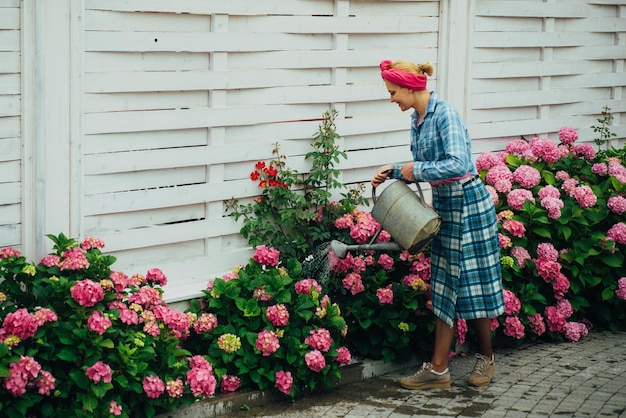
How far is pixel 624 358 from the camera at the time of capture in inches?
288

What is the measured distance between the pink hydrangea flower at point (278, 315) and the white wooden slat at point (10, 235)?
1421 mm

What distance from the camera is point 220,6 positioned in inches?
260

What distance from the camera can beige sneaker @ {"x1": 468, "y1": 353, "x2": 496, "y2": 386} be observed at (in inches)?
264

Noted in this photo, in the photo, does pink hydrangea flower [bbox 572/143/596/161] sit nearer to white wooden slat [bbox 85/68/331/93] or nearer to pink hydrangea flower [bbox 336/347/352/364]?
white wooden slat [bbox 85/68/331/93]

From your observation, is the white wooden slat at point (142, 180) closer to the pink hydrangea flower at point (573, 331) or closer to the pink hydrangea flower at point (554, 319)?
the pink hydrangea flower at point (554, 319)

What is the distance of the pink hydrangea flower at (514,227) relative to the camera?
24.5ft

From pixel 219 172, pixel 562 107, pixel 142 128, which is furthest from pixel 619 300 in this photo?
pixel 142 128

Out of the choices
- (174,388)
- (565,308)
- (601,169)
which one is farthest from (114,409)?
(601,169)

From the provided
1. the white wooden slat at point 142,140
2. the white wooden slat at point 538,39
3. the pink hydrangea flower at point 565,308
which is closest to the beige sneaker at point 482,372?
the pink hydrangea flower at point 565,308

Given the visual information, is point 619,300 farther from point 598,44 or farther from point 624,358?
point 598,44

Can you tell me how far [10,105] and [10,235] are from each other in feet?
2.29

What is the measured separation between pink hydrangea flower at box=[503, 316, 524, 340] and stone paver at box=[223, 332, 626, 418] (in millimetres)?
157

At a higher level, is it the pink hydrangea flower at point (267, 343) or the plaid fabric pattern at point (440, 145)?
the plaid fabric pattern at point (440, 145)

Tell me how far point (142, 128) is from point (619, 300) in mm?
3678
